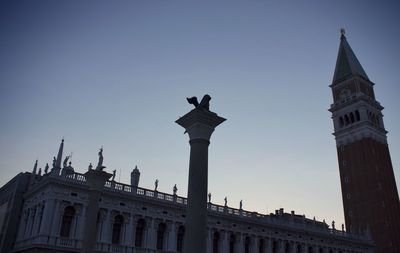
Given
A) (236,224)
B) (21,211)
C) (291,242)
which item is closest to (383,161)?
(291,242)

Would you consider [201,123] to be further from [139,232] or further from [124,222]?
[139,232]

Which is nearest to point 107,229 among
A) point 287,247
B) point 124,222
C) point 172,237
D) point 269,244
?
point 124,222

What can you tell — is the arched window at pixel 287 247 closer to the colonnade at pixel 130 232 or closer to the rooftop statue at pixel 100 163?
the colonnade at pixel 130 232

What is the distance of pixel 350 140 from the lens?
68.9m

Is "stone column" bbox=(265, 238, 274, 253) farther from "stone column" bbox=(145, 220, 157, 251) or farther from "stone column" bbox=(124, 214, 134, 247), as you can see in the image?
"stone column" bbox=(124, 214, 134, 247)

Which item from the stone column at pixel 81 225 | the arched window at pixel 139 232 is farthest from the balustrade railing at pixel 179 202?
the arched window at pixel 139 232

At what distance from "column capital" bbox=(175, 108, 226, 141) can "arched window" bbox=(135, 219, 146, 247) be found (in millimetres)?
22274

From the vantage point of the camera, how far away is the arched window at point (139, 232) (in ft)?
112

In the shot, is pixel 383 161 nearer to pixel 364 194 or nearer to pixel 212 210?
pixel 364 194

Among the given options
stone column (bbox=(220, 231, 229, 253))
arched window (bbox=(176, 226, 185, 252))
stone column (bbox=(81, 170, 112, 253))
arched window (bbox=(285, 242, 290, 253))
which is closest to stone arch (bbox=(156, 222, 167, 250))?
arched window (bbox=(176, 226, 185, 252))

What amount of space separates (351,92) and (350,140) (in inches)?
367

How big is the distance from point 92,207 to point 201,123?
799cm

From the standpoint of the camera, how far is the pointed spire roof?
7283 cm

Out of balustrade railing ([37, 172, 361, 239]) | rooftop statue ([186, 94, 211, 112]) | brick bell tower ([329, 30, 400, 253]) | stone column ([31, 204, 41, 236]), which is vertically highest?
brick bell tower ([329, 30, 400, 253])
